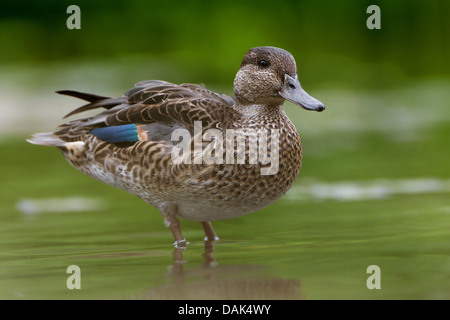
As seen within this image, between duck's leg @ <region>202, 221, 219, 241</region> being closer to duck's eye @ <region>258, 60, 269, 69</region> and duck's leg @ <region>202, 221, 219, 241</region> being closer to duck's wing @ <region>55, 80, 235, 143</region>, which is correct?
duck's wing @ <region>55, 80, 235, 143</region>

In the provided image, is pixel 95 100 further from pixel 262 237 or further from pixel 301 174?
pixel 301 174

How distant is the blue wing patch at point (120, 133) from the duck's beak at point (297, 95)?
38.5 inches

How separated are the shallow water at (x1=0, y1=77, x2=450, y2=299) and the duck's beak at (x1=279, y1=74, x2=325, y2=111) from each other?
817 millimetres

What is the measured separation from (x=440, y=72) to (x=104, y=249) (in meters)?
8.41

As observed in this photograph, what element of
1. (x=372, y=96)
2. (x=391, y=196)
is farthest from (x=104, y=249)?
(x=372, y=96)

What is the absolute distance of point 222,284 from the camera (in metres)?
3.97

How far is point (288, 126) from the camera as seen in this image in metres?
5.07

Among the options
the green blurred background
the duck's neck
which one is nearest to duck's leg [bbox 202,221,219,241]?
the green blurred background

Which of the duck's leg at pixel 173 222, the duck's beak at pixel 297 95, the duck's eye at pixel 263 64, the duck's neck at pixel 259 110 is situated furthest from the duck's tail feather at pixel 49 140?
the duck's beak at pixel 297 95

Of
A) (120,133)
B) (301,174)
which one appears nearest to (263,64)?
(120,133)

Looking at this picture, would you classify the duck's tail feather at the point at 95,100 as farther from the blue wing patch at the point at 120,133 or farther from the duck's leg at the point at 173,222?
the duck's leg at the point at 173,222

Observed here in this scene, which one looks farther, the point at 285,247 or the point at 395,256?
the point at 285,247

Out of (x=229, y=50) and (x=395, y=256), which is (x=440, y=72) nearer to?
(x=229, y=50)

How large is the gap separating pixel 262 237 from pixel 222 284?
122 centimetres
